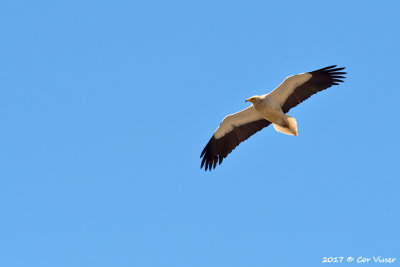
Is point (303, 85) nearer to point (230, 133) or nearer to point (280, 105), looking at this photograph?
point (280, 105)

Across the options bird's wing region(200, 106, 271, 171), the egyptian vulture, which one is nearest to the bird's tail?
the egyptian vulture

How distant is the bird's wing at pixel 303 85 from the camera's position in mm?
16219

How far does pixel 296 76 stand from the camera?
635 inches

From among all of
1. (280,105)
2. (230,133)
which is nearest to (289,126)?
(280,105)

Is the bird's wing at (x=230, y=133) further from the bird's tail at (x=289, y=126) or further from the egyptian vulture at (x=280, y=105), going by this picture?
the bird's tail at (x=289, y=126)

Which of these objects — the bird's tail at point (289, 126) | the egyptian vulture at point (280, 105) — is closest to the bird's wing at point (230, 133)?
the egyptian vulture at point (280, 105)

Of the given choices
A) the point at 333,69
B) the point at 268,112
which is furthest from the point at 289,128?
the point at 333,69

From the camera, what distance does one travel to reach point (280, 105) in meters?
16.6

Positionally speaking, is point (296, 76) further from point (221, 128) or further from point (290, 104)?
point (221, 128)

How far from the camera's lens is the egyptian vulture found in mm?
16125

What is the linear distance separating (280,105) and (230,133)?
1.53 meters

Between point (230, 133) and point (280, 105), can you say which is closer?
point (280, 105)

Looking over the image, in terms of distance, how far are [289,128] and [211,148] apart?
238 cm

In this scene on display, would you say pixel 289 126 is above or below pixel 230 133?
below
